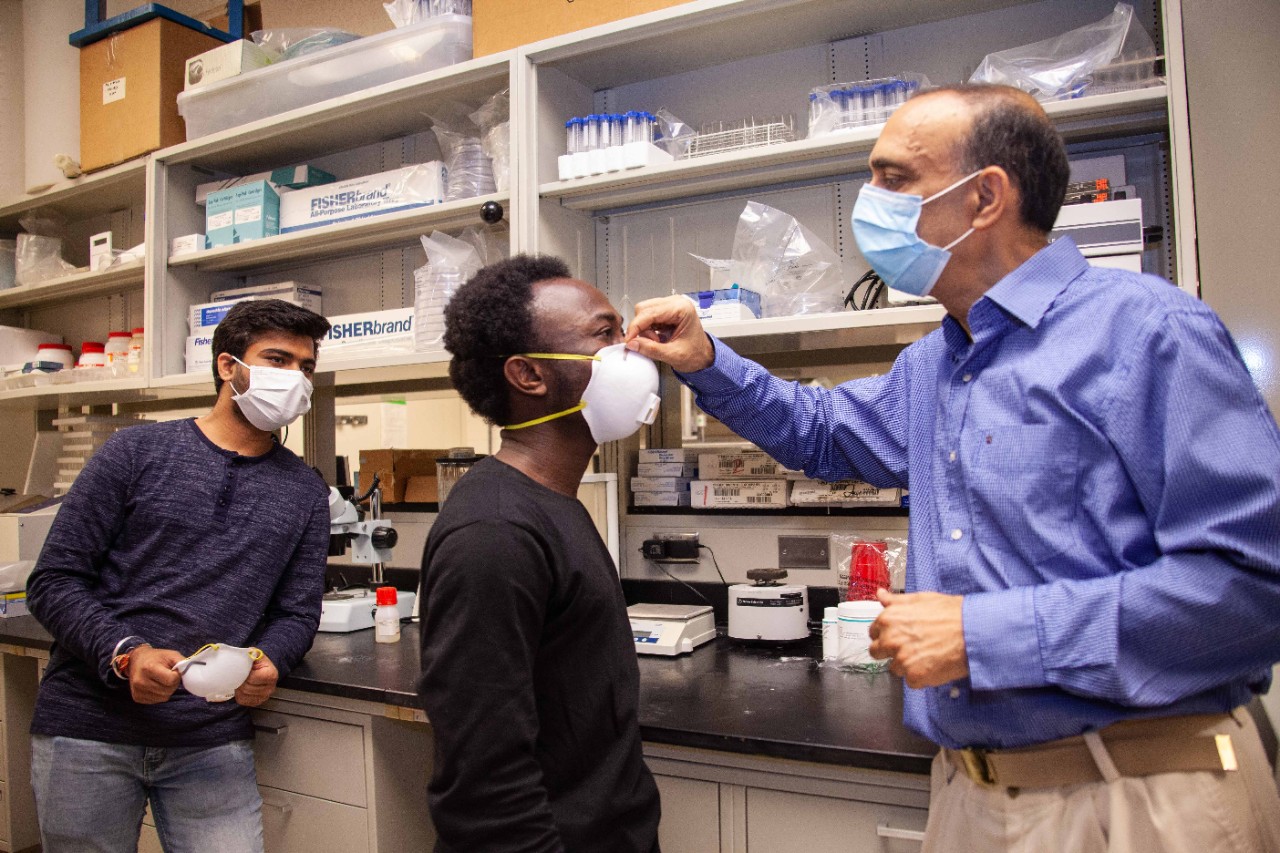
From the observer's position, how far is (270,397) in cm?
180

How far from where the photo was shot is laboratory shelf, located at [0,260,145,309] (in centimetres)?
293

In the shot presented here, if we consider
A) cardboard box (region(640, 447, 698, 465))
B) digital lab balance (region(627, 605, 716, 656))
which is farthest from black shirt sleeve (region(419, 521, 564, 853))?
cardboard box (region(640, 447, 698, 465))

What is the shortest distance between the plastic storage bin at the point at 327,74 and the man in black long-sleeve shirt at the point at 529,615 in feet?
4.74

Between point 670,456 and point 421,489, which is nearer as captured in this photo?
point 670,456

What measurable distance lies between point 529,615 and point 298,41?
7.85ft

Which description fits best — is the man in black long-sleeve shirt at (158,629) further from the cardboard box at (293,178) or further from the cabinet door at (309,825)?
the cardboard box at (293,178)

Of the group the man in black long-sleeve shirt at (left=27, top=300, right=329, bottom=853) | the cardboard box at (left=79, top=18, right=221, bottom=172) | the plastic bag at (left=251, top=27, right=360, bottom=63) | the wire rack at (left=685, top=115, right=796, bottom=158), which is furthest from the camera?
the cardboard box at (left=79, top=18, right=221, bottom=172)

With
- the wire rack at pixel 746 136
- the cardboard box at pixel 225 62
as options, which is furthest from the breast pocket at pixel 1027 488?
the cardboard box at pixel 225 62

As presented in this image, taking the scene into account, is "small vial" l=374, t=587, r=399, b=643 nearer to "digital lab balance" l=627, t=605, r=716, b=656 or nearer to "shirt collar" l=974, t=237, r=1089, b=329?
"digital lab balance" l=627, t=605, r=716, b=656

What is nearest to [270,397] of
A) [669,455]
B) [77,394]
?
[669,455]

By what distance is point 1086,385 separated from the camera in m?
0.98

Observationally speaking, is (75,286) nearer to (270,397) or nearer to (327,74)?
(327,74)

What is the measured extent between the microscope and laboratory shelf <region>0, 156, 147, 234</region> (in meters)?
1.47

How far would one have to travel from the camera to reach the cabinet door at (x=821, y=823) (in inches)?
51.7
